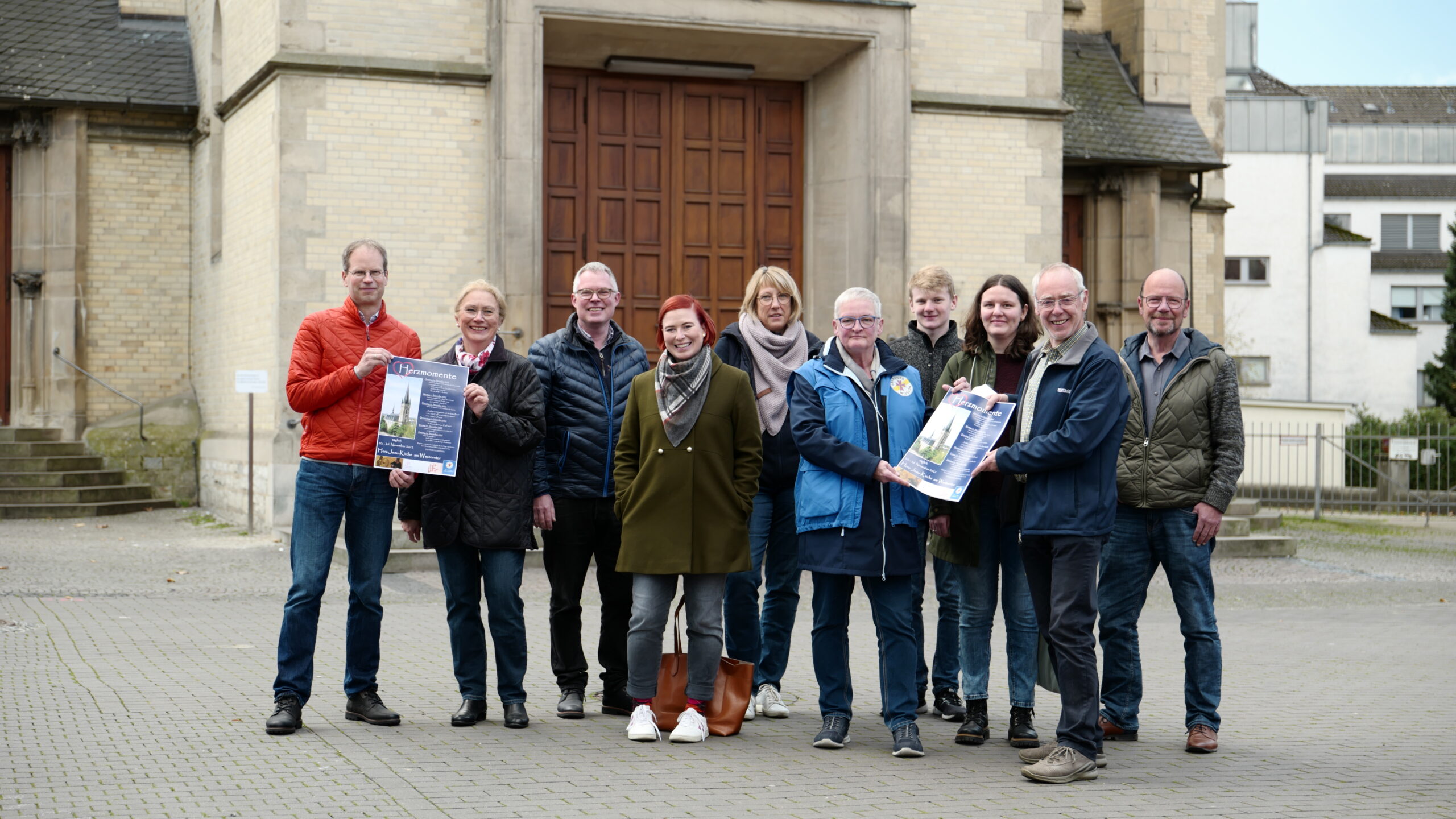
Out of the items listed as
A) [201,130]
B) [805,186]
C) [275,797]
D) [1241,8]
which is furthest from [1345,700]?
[1241,8]

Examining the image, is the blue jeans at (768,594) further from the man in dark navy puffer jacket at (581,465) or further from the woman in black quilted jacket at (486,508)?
the woman in black quilted jacket at (486,508)

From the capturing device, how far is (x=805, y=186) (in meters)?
17.3

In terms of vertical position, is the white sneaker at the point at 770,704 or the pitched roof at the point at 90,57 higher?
the pitched roof at the point at 90,57

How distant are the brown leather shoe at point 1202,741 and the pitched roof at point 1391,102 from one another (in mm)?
61628

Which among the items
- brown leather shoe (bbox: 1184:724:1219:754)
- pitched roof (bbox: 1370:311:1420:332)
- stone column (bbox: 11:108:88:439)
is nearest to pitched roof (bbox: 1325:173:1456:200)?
pitched roof (bbox: 1370:311:1420:332)

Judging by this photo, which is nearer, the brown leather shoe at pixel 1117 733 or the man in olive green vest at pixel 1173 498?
the man in olive green vest at pixel 1173 498

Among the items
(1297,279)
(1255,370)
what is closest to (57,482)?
(1255,370)

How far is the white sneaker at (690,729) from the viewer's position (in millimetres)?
6125

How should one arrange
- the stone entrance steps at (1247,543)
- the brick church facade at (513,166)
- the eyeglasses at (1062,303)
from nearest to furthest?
1. the eyeglasses at (1062,303)
2. the brick church facade at (513,166)
3. the stone entrance steps at (1247,543)

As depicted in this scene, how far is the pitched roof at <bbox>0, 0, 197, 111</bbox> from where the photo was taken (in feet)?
61.8

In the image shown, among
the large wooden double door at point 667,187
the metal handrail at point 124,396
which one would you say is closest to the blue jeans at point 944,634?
the large wooden double door at point 667,187

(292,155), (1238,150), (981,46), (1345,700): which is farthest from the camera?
(1238,150)

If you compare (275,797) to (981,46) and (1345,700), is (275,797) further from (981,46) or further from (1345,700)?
(981,46)

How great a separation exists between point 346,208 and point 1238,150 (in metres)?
37.2
